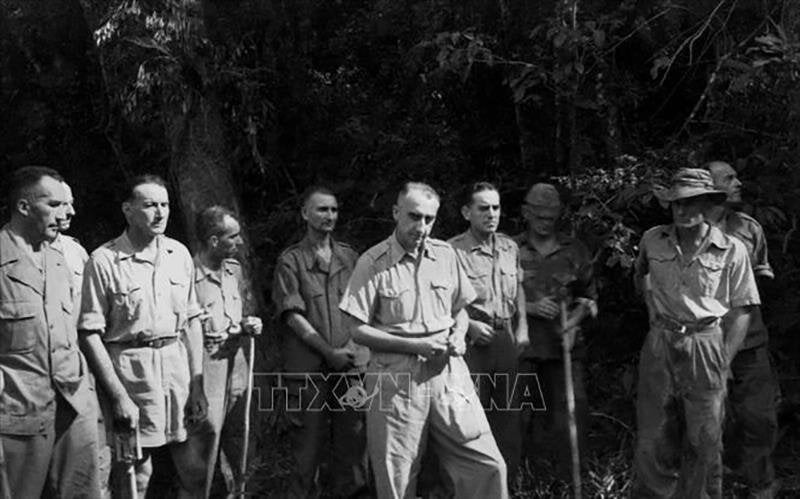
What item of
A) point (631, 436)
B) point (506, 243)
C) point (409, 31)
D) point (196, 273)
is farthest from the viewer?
point (409, 31)

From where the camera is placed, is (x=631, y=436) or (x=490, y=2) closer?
(x=631, y=436)

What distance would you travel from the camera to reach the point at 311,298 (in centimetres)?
754

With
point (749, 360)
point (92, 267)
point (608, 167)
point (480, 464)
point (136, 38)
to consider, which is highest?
point (136, 38)

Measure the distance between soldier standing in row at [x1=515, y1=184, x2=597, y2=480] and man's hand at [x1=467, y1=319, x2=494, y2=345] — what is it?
0.49m

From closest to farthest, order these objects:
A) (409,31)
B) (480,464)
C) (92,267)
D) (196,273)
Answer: (480,464) → (92,267) → (196,273) → (409,31)

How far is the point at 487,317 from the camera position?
7.59 meters

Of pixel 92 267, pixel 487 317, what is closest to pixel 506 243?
pixel 487 317

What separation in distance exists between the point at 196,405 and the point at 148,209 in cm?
113

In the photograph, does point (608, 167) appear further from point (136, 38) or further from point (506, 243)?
point (136, 38)

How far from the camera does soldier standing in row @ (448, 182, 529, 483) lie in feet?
25.0

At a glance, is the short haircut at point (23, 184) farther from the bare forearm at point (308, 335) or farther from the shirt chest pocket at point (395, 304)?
the bare forearm at point (308, 335)

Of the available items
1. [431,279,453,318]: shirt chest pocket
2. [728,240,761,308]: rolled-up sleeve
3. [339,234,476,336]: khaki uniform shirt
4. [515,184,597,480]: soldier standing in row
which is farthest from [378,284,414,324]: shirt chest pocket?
[728,240,761,308]: rolled-up sleeve

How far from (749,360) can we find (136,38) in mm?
4887

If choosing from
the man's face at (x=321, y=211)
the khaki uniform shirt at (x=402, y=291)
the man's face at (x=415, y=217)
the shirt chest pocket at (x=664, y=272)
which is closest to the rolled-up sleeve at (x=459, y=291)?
the khaki uniform shirt at (x=402, y=291)
